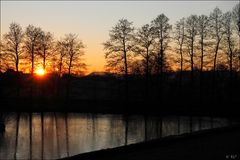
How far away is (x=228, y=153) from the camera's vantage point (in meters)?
14.3

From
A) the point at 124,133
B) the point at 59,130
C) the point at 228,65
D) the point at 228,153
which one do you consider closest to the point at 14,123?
the point at 59,130

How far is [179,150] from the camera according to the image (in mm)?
15766

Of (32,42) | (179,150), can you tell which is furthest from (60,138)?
(32,42)

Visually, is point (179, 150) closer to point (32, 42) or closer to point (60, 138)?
point (60, 138)

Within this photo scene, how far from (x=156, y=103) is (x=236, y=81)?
13.7 metres

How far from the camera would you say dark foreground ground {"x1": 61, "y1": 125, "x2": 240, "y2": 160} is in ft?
46.3

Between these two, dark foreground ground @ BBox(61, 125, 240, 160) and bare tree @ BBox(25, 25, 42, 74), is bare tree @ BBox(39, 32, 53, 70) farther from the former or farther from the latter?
dark foreground ground @ BBox(61, 125, 240, 160)

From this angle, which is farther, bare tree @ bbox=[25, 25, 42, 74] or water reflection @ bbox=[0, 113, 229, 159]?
bare tree @ bbox=[25, 25, 42, 74]

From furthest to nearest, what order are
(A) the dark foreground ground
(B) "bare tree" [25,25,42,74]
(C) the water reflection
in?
1. (B) "bare tree" [25,25,42,74]
2. (C) the water reflection
3. (A) the dark foreground ground

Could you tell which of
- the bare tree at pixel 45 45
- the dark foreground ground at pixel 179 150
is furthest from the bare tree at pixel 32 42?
the dark foreground ground at pixel 179 150

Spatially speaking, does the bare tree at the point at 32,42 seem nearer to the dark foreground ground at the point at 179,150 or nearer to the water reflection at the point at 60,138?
the water reflection at the point at 60,138

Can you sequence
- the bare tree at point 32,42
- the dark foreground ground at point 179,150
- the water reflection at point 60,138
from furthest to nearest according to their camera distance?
the bare tree at point 32,42 → the water reflection at point 60,138 → the dark foreground ground at point 179,150

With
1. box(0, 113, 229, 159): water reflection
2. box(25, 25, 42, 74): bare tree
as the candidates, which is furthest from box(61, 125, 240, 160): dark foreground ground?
box(25, 25, 42, 74): bare tree

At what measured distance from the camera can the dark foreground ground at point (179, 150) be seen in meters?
14.1
